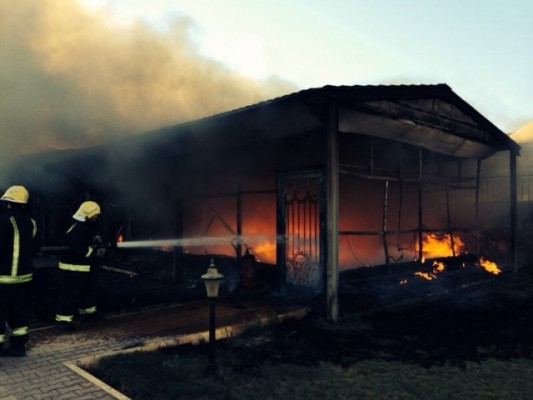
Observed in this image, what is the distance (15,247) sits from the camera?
5441 millimetres

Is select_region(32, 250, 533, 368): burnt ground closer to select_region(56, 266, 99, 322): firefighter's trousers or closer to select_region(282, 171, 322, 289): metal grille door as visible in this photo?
select_region(282, 171, 322, 289): metal grille door

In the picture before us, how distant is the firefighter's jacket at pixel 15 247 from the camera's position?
5379 mm

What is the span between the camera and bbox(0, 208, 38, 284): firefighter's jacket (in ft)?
17.6

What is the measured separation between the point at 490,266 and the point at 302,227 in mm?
6825

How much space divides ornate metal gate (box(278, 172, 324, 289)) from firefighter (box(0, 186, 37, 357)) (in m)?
5.22

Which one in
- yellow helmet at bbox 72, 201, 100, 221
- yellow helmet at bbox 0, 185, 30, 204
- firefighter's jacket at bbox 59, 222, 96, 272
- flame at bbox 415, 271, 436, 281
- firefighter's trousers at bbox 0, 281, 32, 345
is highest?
yellow helmet at bbox 0, 185, 30, 204

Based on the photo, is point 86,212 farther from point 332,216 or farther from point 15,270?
point 332,216

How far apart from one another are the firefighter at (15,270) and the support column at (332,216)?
455 centimetres

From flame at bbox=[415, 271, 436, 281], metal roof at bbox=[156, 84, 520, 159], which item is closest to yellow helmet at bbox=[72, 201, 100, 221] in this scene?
metal roof at bbox=[156, 84, 520, 159]

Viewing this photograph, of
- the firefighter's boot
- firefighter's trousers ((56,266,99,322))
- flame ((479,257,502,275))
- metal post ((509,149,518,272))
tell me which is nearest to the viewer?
the firefighter's boot

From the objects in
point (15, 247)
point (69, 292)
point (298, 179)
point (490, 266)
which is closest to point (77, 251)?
point (69, 292)

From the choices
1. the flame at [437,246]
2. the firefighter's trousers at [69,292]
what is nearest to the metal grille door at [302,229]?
the firefighter's trousers at [69,292]

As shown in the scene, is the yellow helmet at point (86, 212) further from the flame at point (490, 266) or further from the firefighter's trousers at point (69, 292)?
the flame at point (490, 266)

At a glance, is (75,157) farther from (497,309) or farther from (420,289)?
(497,309)
